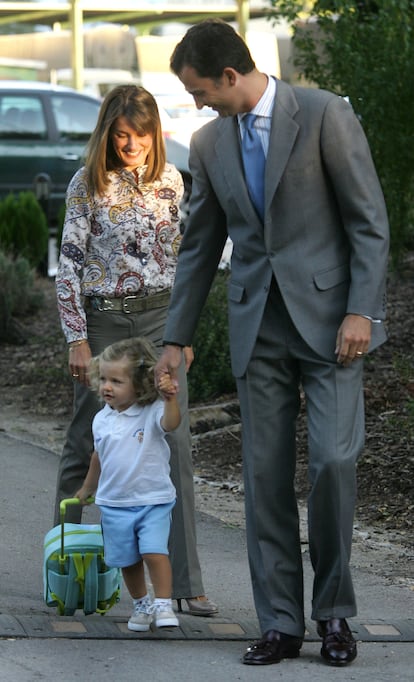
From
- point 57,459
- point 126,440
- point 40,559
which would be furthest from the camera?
point 57,459

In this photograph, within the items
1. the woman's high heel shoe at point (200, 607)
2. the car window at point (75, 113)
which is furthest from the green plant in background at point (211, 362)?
the car window at point (75, 113)

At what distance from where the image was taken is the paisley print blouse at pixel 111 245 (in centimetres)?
512

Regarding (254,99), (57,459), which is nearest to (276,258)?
(254,99)

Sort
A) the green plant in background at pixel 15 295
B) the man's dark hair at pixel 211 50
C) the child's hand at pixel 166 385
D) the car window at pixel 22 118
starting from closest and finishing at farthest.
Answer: the man's dark hair at pixel 211 50, the child's hand at pixel 166 385, the green plant in background at pixel 15 295, the car window at pixel 22 118

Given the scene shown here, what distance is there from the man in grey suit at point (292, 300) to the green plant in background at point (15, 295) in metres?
7.28

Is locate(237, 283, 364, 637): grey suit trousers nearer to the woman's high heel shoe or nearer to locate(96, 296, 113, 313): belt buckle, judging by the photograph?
the woman's high heel shoe

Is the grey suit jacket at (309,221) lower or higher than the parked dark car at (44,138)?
higher

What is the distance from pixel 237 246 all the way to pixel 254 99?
454mm

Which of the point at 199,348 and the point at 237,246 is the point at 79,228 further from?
the point at 199,348

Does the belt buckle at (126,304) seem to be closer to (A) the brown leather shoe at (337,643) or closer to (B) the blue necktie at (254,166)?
(B) the blue necktie at (254,166)

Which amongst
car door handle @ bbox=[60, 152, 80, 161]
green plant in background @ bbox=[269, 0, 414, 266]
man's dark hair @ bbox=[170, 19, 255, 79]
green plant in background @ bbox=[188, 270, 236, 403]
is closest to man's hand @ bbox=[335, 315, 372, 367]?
man's dark hair @ bbox=[170, 19, 255, 79]

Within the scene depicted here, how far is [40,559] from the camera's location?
5.85 meters

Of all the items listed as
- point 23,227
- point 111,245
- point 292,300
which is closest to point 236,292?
point 292,300

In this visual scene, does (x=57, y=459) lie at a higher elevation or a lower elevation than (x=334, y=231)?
lower
